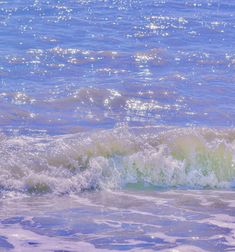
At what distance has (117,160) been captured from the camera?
821 cm

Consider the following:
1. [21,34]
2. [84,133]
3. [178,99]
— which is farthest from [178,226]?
[21,34]

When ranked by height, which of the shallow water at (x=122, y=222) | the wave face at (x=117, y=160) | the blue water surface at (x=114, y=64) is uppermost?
the blue water surface at (x=114, y=64)

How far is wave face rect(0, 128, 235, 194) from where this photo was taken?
775cm

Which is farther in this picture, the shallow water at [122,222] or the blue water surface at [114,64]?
the blue water surface at [114,64]

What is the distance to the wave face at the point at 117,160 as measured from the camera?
7750 mm

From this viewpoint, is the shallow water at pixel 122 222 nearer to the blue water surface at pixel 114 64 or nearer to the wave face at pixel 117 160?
the wave face at pixel 117 160

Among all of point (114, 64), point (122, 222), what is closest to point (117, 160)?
point (122, 222)

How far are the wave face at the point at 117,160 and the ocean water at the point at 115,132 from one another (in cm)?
1

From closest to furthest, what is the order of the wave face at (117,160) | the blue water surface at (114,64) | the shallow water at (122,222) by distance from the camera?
the shallow water at (122,222)
the wave face at (117,160)
the blue water surface at (114,64)

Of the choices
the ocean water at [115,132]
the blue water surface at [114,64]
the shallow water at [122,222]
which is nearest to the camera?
the shallow water at [122,222]

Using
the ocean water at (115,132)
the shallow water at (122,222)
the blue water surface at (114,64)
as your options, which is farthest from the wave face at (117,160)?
the blue water surface at (114,64)

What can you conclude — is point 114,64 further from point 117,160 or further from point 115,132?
point 117,160

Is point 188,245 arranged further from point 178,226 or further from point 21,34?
point 21,34

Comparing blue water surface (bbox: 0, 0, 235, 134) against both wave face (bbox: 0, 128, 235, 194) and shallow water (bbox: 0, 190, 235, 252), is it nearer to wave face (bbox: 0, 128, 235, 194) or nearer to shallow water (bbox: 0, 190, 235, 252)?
wave face (bbox: 0, 128, 235, 194)
